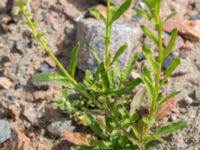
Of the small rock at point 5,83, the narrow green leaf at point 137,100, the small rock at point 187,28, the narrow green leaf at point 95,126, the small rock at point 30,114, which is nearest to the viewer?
the narrow green leaf at point 95,126

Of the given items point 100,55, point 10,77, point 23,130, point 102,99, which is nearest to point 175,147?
point 102,99

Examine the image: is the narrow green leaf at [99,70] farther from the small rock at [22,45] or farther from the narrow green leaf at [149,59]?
the small rock at [22,45]

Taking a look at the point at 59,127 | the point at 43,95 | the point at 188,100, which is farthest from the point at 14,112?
the point at 188,100

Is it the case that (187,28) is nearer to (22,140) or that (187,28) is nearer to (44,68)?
(44,68)

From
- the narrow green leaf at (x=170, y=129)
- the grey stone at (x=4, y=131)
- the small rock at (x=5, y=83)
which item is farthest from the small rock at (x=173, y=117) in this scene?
the small rock at (x=5, y=83)

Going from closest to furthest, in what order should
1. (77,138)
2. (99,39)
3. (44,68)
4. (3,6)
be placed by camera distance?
(77,138) < (99,39) < (44,68) < (3,6)

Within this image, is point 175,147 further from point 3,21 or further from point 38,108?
point 3,21
